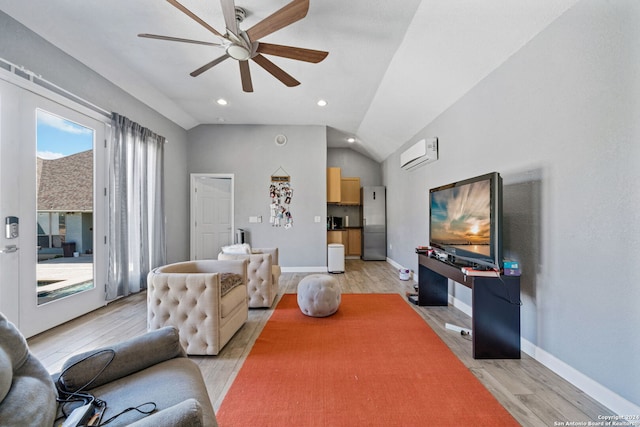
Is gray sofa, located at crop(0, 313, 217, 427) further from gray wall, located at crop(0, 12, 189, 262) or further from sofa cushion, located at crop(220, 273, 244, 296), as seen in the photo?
gray wall, located at crop(0, 12, 189, 262)

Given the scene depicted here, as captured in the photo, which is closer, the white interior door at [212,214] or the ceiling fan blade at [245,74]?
the ceiling fan blade at [245,74]

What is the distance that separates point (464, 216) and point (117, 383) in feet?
9.04

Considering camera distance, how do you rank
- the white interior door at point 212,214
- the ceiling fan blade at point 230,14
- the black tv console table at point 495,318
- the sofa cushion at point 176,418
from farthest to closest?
the white interior door at point 212,214
the black tv console table at point 495,318
the ceiling fan blade at point 230,14
the sofa cushion at point 176,418

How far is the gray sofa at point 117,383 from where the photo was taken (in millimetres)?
757

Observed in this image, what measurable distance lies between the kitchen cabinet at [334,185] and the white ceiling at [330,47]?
188 centimetres

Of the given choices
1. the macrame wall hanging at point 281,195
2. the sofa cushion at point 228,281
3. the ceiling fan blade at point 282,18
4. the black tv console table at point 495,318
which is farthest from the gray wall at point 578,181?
the macrame wall hanging at point 281,195

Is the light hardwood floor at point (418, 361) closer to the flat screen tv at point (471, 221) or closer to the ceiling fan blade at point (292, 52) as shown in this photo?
the flat screen tv at point (471, 221)

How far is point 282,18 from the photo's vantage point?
1965 millimetres

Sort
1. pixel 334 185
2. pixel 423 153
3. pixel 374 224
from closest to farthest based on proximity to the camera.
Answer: pixel 423 153 → pixel 334 185 → pixel 374 224

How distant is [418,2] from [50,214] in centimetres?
410

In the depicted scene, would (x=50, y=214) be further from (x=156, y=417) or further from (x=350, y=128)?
(x=350, y=128)

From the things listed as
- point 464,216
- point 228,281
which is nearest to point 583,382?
point 464,216

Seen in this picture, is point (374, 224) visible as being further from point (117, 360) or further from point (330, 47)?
point (117, 360)

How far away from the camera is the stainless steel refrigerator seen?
21.9ft
